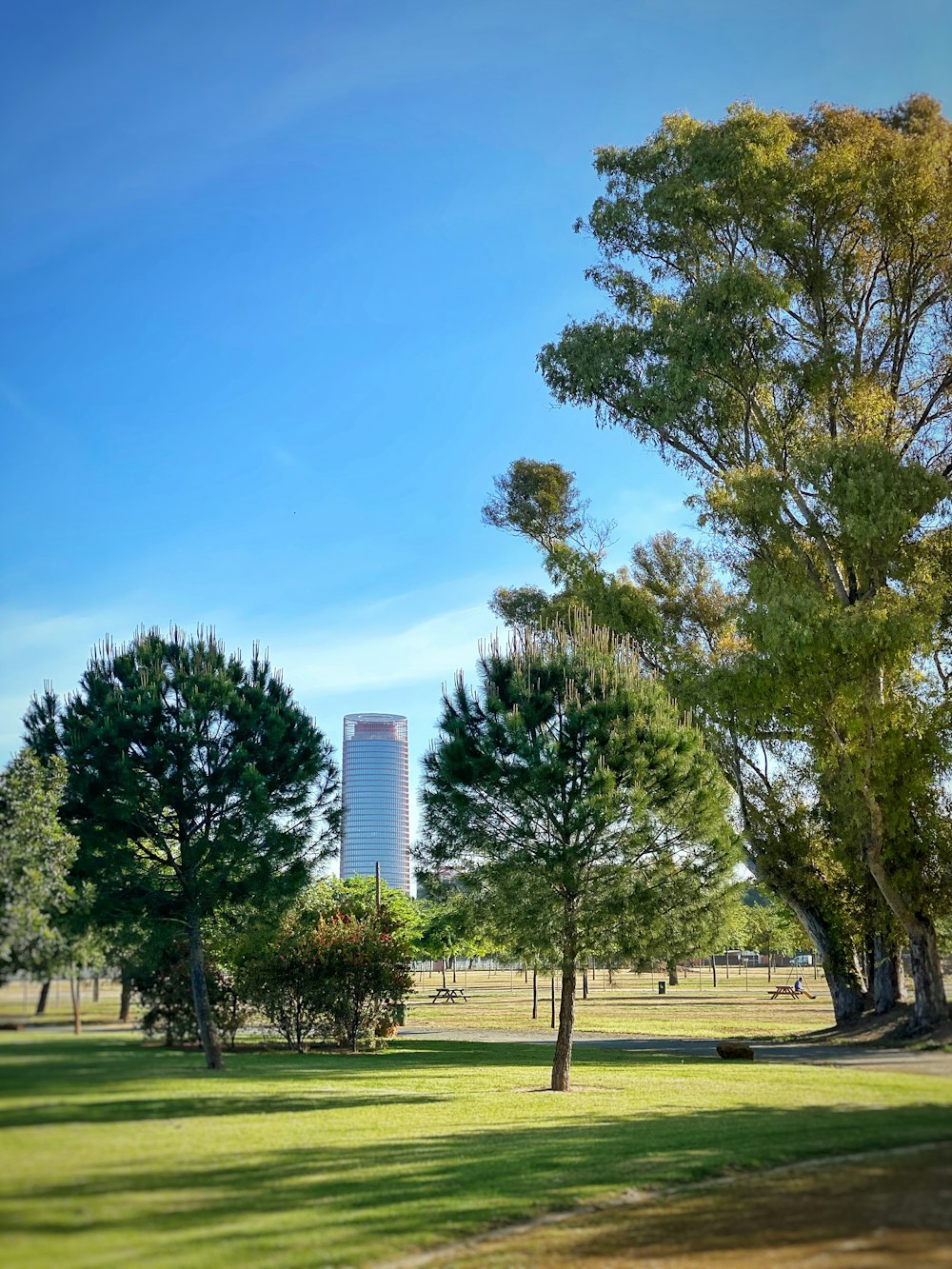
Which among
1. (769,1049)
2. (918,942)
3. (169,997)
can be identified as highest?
(169,997)

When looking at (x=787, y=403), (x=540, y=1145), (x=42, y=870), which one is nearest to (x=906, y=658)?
(x=787, y=403)

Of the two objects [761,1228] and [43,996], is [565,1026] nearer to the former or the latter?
[761,1228]

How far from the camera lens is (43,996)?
10.2 metres

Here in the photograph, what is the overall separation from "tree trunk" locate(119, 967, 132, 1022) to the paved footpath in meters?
13.7

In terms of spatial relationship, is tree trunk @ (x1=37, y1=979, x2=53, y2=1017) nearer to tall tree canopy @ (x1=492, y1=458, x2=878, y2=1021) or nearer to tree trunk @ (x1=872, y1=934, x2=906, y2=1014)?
tall tree canopy @ (x1=492, y1=458, x2=878, y2=1021)

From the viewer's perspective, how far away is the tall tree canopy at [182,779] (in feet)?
52.0

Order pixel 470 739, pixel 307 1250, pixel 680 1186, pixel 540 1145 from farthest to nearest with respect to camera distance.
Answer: pixel 470 739 → pixel 540 1145 → pixel 680 1186 → pixel 307 1250

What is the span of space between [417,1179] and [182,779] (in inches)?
281

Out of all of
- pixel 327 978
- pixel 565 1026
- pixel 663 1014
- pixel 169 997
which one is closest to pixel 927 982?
pixel 565 1026

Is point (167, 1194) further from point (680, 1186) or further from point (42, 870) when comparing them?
point (680, 1186)

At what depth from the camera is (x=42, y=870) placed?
1162 cm

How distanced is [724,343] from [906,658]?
27.5 feet

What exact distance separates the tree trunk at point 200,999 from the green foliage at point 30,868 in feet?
8.24

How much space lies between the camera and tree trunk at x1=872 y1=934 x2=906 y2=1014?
3262 centimetres
